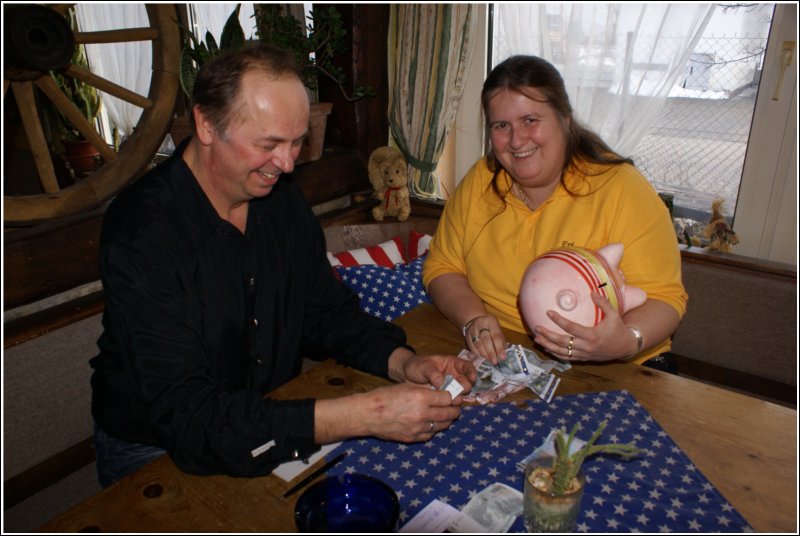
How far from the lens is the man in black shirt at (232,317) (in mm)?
1161

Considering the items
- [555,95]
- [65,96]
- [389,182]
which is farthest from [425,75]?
[65,96]

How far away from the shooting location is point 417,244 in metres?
2.64

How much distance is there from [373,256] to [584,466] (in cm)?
143

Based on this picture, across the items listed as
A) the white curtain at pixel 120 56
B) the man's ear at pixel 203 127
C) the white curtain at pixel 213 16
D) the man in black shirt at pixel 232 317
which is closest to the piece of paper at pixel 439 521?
the man in black shirt at pixel 232 317

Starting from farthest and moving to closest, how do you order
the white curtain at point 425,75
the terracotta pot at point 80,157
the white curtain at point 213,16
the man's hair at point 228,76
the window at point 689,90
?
the white curtain at point 213,16 < the terracotta pot at point 80,157 < the white curtain at point 425,75 < the window at point 689,90 < the man's hair at point 228,76

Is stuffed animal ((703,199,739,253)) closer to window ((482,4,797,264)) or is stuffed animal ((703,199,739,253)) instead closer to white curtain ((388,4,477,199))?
window ((482,4,797,264))

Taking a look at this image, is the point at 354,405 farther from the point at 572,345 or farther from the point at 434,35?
the point at 434,35

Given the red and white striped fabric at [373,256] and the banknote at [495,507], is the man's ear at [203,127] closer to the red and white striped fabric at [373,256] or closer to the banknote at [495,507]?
the banknote at [495,507]

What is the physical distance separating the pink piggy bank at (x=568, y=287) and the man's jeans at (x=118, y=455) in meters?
0.91

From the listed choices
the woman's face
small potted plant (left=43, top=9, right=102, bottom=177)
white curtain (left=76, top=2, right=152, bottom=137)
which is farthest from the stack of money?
white curtain (left=76, top=2, right=152, bottom=137)

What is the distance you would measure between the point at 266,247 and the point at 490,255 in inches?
27.0

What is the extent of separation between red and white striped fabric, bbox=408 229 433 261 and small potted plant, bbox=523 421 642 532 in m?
1.62

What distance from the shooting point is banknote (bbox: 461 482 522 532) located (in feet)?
3.38

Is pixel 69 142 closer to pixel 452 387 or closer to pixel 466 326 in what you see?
pixel 466 326
